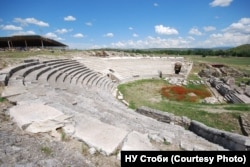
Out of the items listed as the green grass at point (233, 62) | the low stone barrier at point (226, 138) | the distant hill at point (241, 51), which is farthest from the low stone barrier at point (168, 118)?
the distant hill at point (241, 51)

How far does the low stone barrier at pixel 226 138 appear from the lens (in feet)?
17.5

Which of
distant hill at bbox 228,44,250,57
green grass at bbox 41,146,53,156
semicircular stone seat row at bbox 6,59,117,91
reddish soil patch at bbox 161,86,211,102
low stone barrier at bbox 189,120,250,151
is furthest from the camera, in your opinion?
distant hill at bbox 228,44,250,57

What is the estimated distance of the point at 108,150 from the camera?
12.1ft

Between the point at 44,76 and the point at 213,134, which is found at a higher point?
the point at 44,76

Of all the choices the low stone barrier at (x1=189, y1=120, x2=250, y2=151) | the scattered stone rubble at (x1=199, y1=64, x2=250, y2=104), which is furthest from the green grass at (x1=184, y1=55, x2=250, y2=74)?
the low stone barrier at (x1=189, y1=120, x2=250, y2=151)

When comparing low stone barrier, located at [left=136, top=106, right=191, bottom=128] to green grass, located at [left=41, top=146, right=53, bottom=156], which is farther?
low stone barrier, located at [left=136, top=106, right=191, bottom=128]

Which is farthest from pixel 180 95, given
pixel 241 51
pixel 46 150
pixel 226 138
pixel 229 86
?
pixel 241 51

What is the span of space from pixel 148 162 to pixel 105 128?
5.04ft

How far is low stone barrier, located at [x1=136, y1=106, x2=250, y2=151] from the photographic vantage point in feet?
17.9

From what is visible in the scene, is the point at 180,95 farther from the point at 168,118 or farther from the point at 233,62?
the point at 233,62

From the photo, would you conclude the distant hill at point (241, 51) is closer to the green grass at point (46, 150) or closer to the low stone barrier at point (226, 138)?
the low stone barrier at point (226, 138)

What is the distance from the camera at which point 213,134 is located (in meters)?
7.06

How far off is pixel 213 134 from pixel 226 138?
32.1 inches

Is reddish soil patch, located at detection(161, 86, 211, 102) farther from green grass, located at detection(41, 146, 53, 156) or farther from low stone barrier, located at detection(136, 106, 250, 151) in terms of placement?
green grass, located at detection(41, 146, 53, 156)
